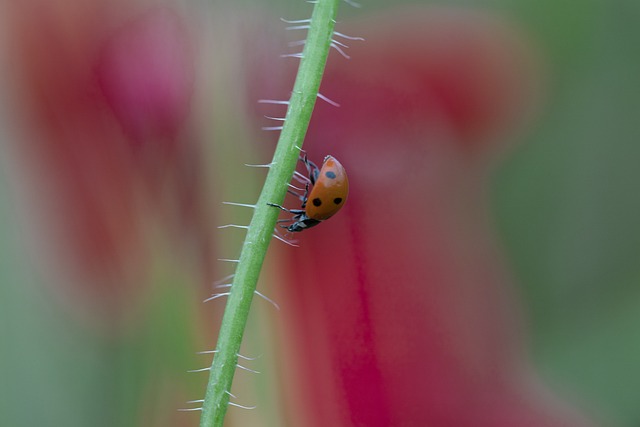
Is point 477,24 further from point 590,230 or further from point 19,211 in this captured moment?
point 19,211

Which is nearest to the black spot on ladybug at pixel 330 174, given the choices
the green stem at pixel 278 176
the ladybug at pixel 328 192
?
the ladybug at pixel 328 192

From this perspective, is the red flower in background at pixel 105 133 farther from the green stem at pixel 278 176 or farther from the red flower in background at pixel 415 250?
the green stem at pixel 278 176

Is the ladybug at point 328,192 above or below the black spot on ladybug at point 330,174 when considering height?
below

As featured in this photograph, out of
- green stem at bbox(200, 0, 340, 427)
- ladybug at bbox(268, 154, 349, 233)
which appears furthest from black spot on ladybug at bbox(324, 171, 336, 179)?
green stem at bbox(200, 0, 340, 427)

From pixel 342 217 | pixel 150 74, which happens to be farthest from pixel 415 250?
pixel 150 74

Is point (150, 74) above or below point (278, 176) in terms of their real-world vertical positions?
above

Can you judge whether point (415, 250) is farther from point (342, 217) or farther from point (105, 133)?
point (105, 133)

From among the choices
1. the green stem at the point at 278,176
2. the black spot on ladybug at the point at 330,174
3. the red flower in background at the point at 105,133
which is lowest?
the green stem at the point at 278,176
